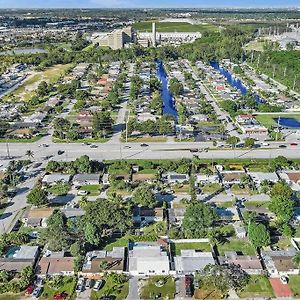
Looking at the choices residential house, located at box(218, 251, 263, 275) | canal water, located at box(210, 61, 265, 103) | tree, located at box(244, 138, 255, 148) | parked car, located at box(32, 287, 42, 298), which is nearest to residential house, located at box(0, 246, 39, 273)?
parked car, located at box(32, 287, 42, 298)

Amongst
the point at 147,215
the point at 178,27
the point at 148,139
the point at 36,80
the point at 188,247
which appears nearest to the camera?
the point at 188,247

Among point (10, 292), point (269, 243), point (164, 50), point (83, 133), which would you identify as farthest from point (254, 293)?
point (164, 50)

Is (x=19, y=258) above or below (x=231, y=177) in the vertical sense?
below

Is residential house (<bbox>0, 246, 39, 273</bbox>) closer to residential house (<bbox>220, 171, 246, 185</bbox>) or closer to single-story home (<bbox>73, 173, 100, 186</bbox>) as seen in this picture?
single-story home (<bbox>73, 173, 100, 186</bbox>)

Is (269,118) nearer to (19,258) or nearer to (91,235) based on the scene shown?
(91,235)

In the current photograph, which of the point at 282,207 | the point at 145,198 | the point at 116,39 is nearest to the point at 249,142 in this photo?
the point at 282,207
